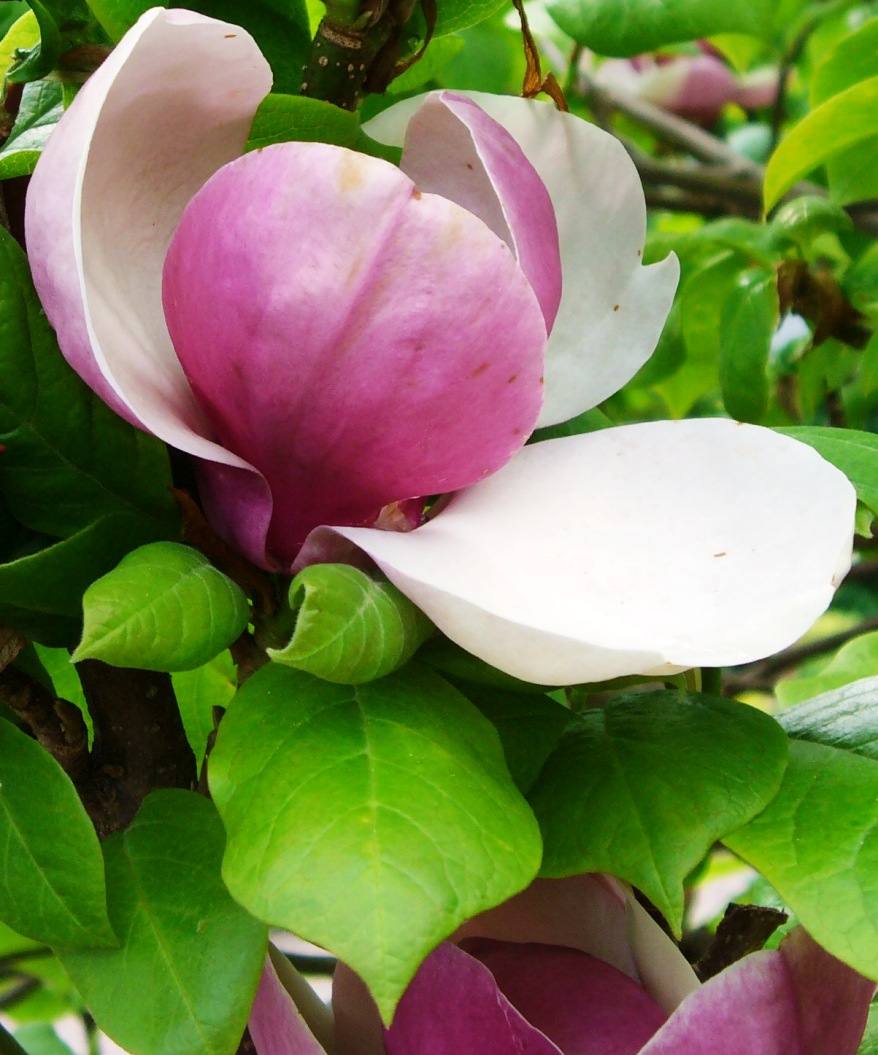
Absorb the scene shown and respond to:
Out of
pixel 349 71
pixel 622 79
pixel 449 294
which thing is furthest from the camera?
pixel 622 79

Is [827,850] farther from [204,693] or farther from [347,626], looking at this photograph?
[204,693]

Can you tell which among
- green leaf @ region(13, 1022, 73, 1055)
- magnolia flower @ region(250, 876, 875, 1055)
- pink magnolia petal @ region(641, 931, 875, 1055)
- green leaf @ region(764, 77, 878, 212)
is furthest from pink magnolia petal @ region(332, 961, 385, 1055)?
green leaf @ region(13, 1022, 73, 1055)

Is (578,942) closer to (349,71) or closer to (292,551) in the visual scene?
(292,551)

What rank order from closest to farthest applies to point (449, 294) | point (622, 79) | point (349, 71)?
point (449, 294) → point (349, 71) → point (622, 79)

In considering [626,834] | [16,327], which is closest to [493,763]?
[626,834]

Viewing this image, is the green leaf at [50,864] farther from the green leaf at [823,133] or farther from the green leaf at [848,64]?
the green leaf at [848,64]

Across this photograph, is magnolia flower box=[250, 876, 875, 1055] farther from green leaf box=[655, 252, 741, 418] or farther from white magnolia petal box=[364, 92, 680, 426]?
green leaf box=[655, 252, 741, 418]

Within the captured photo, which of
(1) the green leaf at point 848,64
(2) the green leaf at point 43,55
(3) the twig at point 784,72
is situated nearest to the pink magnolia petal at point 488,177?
(2) the green leaf at point 43,55
